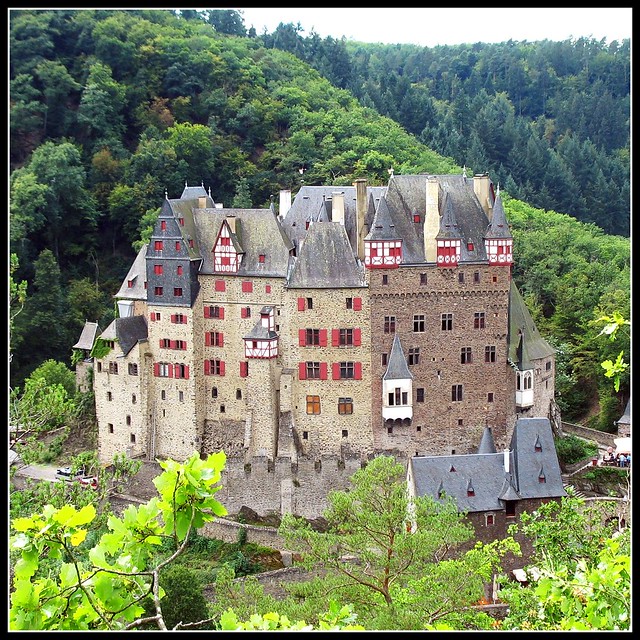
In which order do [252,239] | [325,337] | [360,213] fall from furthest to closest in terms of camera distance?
[252,239], [360,213], [325,337]

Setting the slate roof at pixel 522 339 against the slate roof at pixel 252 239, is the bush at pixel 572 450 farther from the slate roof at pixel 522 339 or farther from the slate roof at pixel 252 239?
the slate roof at pixel 252 239

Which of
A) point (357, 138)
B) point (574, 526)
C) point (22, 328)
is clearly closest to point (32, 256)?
point (22, 328)

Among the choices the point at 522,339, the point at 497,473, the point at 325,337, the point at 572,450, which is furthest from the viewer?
the point at 572,450

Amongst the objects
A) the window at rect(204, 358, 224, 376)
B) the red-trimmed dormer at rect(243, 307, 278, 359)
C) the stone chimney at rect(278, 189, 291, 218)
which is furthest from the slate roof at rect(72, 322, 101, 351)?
the red-trimmed dormer at rect(243, 307, 278, 359)

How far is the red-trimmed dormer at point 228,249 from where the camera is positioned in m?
42.2

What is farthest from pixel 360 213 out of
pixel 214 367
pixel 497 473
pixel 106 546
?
pixel 106 546

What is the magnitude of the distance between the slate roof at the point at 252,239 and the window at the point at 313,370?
347cm

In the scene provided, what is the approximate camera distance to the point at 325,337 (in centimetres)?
4188

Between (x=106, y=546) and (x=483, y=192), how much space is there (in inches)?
1337

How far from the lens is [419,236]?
138 feet

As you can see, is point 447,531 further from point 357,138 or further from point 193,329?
point 357,138

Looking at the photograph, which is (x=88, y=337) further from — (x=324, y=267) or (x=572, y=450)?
(x=572, y=450)

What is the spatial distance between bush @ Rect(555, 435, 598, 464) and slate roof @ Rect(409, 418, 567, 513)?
547 centimetres

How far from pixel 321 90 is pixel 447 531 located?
56.1 metres
